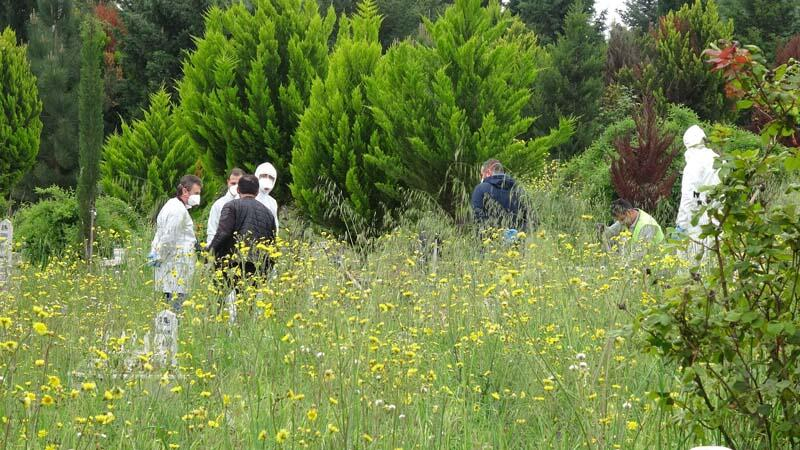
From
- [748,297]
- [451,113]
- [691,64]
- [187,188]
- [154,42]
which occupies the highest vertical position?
[154,42]

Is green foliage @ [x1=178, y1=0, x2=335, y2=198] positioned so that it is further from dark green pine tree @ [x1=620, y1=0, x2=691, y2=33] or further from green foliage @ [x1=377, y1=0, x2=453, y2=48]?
dark green pine tree @ [x1=620, y1=0, x2=691, y2=33]

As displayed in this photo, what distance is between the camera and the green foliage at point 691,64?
20.6 metres

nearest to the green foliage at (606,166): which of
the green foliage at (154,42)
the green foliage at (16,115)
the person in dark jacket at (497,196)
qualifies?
the person in dark jacket at (497,196)

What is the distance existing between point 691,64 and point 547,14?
1435cm

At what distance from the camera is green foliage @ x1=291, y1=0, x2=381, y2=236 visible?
1152 cm

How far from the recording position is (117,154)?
16.6m

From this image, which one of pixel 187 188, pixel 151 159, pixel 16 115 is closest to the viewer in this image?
pixel 187 188

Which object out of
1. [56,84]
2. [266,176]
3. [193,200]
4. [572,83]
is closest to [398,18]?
[572,83]

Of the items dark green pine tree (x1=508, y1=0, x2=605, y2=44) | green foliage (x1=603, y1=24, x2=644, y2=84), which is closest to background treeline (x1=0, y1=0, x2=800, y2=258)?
green foliage (x1=603, y1=24, x2=644, y2=84)

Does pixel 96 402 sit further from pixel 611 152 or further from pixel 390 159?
pixel 611 152

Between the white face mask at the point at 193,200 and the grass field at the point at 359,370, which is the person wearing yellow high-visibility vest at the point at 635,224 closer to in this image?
the grass field at the point at 359,370

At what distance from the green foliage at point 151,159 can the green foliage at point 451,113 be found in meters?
5.82

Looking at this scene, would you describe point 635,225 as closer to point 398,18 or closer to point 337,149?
point 337,149

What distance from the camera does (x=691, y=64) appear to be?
2081cm
